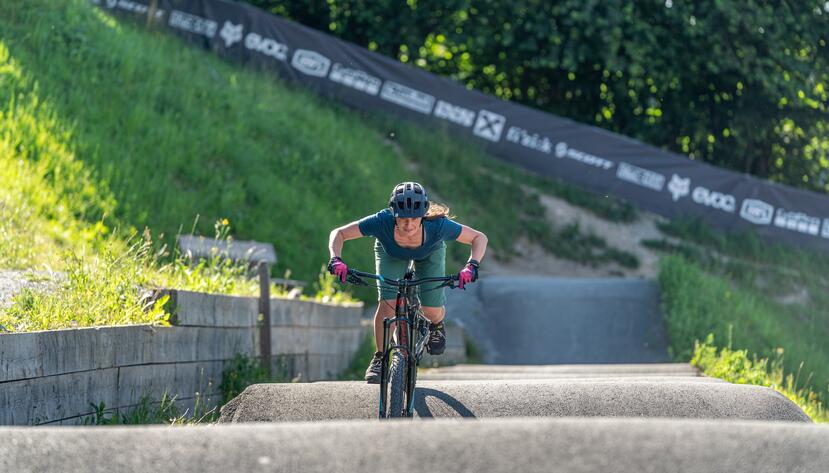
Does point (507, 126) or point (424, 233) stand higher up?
point (507, 126)

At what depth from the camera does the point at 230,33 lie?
89.5 ft

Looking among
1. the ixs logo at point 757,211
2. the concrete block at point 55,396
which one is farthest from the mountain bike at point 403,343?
the ixs logo at point 757,211

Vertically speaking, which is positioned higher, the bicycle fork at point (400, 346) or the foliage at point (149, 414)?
the bicycle fork at point (400, 346)

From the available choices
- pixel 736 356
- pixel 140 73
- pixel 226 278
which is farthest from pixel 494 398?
pixel 140 73

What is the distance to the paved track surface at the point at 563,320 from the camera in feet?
61.5

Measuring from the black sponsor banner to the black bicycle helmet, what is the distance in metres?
18.2

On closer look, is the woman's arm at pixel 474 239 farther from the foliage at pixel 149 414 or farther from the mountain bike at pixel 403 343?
the foliage at pixel 149 414

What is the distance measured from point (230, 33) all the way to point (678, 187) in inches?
404

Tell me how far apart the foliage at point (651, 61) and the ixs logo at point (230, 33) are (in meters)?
4.15

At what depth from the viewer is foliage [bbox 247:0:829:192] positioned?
2916 cm

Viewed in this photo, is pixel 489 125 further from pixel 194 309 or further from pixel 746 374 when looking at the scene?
pixel 194 309

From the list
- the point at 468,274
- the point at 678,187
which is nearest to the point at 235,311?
the point at 468,274

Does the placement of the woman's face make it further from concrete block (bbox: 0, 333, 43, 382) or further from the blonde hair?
concrete block (bbox: 0, 333, 43, 382)

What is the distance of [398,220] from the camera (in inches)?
327
